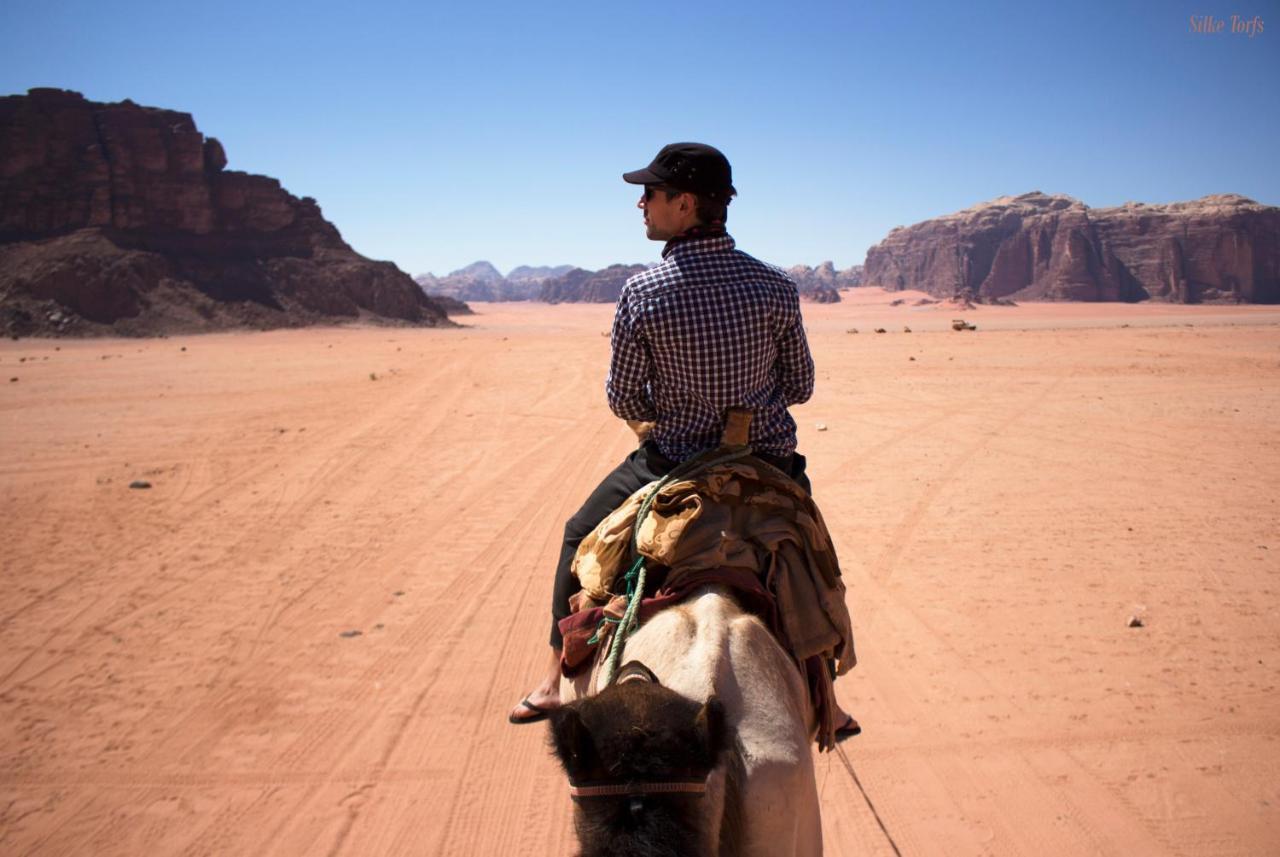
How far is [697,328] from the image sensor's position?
9.65 ft

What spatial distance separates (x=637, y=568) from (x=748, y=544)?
42 cm

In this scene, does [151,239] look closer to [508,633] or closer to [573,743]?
[508,633]

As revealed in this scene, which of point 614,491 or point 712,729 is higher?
point 614,491

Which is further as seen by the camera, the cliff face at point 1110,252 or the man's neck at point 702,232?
the cliff face at point 1110,252

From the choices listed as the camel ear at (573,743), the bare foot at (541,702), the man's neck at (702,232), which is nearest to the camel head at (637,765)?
the camel ear at (573,743)

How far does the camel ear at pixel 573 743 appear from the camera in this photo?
169 centimetres

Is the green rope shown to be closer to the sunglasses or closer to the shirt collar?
the shirt collar

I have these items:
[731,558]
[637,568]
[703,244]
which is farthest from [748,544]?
[703,244]

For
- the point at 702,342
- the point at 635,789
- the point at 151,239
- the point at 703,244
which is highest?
the point at 151,239

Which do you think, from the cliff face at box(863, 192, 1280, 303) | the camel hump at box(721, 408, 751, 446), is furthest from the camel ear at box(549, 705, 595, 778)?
the cliff face at box(863, 192, 1280, 303)

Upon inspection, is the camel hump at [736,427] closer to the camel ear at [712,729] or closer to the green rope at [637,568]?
the green rope at [637,568]

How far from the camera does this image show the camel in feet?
5.44

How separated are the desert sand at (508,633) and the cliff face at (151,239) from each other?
49.6 m

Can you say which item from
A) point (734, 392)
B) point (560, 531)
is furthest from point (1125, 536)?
point (734, 392)
